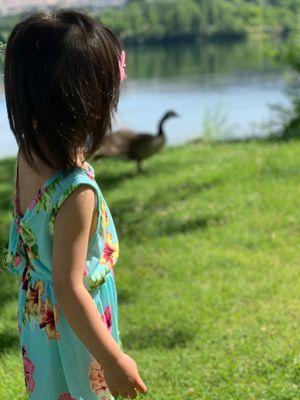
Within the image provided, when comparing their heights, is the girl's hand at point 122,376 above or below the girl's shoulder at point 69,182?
below

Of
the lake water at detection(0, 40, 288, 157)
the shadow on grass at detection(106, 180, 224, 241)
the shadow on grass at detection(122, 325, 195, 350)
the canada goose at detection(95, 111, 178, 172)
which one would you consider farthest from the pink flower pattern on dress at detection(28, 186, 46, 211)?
the canada goose at detection(95, 111, 178, 172)

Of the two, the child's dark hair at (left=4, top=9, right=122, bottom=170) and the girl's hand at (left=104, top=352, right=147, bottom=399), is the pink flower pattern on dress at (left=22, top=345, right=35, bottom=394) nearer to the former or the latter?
the girl's hand at (left=104, top=352, right=147, bottom=399)

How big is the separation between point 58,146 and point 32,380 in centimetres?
67

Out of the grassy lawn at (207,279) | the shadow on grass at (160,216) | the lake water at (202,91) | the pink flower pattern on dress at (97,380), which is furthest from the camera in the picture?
the lake water at (202,91)

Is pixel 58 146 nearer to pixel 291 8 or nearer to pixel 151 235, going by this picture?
pixel 151 235

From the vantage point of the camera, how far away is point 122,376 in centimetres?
181

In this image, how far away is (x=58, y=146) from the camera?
1.87 m

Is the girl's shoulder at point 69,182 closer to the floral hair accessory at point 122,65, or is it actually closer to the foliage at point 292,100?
the floral hair accessory at point 122,65

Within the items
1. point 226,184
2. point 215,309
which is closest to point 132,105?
point 226,184

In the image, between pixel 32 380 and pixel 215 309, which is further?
pixel 215 309

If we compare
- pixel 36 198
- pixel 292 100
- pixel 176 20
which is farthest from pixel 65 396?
pixel 176 20

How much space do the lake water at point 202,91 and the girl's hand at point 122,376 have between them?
5164 mm

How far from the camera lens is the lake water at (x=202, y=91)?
14.1 m

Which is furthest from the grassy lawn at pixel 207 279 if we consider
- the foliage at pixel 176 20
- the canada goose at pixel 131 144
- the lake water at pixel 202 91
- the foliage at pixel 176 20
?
the foliage at pixel 176 20
